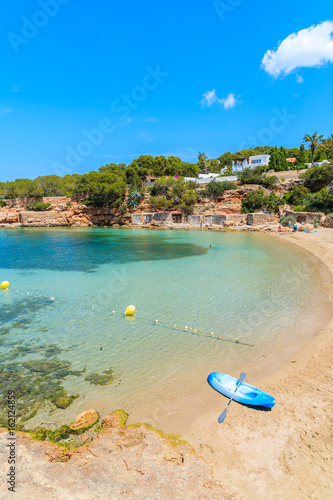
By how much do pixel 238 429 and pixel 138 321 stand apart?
4999 mm

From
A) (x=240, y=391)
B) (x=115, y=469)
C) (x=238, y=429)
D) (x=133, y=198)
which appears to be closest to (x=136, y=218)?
(x=133, y=198)

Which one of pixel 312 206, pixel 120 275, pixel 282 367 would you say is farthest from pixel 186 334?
pixel 312 206

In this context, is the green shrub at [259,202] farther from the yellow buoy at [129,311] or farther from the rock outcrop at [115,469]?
the rock outcrop at [115,469]

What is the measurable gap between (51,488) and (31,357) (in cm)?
415

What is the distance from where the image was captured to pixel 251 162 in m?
62.2

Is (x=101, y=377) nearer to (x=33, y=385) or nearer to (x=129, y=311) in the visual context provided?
(x=33, y=385)

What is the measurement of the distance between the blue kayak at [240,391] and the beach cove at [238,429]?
0.44 feet

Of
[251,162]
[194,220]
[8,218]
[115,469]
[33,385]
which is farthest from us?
[251,162]

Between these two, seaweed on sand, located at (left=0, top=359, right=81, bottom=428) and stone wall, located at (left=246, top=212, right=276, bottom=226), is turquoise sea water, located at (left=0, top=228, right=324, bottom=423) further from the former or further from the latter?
stone wall, located at (left=246, top=212, right=276, bottom=226)

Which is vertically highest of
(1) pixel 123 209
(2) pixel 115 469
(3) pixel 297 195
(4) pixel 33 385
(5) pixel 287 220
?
(3) pixel 297 195

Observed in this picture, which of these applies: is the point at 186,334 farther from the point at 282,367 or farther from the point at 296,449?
the point at 296,449

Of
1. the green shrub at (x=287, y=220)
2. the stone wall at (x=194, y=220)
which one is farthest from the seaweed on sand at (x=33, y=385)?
the stone wall at (x=194, y=220)

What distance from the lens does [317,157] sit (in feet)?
193

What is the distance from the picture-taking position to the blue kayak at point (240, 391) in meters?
4.55
